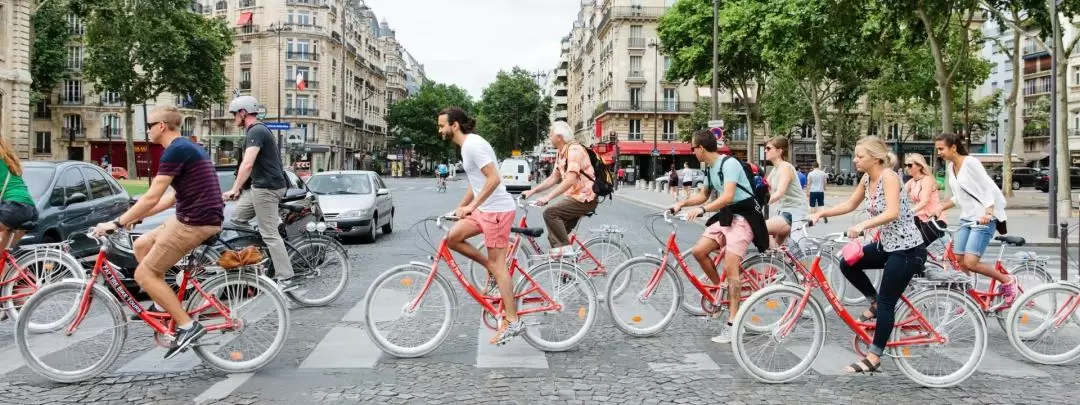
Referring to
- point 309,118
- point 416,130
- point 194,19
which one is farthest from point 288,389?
point 416,130

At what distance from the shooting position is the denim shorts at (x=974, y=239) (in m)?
7.42

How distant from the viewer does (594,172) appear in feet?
28.5

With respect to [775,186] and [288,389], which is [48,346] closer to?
[288,389]

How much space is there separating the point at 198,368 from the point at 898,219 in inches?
174

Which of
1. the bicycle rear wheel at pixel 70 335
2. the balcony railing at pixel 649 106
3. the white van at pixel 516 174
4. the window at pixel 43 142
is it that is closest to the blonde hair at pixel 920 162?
the bicycle rear wheel at pixel 70 335

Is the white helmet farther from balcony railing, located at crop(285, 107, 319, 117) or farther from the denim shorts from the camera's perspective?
balcony railing, located at crop(285, 107, 319, 117)

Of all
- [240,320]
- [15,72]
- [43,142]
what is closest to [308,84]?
[43,142]

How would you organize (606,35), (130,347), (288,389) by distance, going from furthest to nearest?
(606,35) → (130,347) → (288,389)

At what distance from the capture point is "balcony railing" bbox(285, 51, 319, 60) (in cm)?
8238

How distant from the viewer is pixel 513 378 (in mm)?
5582

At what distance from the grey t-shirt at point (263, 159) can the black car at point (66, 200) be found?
8.02ft

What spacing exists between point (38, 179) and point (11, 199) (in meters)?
3.15

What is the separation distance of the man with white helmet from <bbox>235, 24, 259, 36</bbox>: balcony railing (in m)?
79.3

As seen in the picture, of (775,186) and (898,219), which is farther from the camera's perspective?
(775,186)
